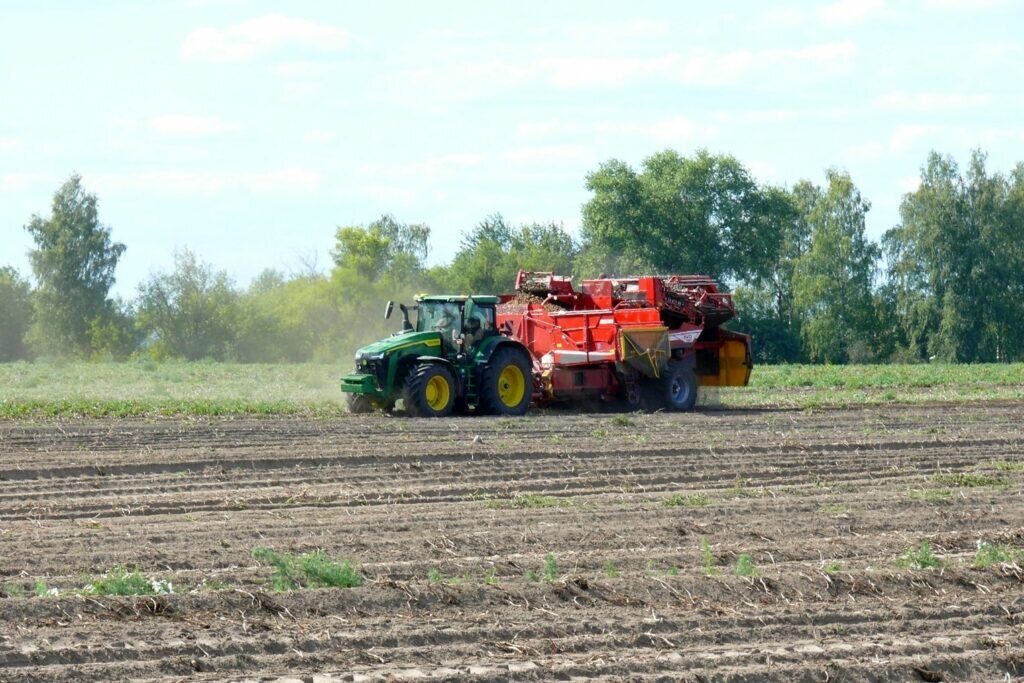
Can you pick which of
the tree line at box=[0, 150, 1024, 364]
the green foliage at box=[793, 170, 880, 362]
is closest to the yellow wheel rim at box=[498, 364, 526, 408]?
the tree line at box=[0, 150, 1024, 364]

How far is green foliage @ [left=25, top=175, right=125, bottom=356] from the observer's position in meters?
64.1

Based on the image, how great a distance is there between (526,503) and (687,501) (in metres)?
1.44

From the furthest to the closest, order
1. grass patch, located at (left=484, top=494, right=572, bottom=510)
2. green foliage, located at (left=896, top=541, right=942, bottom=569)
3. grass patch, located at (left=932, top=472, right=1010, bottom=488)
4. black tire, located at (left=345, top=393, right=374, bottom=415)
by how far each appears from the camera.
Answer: black tire, located at (left=345, top=393, right=374, bottom=415), grass patch, located at (left=932, top=472, right=1010, bottom=488), grass patch, located at (left=484, top=494, right=572, bottom=510), green foliage, located at (left=896, top=541, right=942, bottom=569)

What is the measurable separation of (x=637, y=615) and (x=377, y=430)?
1089 centimetres

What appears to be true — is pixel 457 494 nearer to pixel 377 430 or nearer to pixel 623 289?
pixel 377 430

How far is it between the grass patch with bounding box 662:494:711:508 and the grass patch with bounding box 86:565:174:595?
5026mm

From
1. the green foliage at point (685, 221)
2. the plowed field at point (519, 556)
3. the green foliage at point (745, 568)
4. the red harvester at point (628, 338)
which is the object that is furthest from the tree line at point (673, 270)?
the green foliage at point (745, 568)

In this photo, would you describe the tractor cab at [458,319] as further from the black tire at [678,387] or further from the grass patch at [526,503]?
the grass patch at [526,503]

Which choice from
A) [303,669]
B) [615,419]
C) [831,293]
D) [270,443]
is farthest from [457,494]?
[831,293]

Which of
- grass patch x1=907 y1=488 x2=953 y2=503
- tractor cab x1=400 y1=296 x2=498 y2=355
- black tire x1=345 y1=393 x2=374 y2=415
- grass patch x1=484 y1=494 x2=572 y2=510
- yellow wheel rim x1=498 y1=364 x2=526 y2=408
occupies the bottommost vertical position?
grass patch x1=907 y1=488 x2=953 y2=503

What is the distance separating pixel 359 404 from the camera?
70.7ft

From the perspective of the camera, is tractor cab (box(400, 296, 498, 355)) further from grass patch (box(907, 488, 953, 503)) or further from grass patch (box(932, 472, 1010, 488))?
grass patch (box(907, 488, 953, 503))

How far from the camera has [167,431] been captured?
59.3 ft

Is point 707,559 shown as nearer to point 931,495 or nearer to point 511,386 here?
point 931,495
